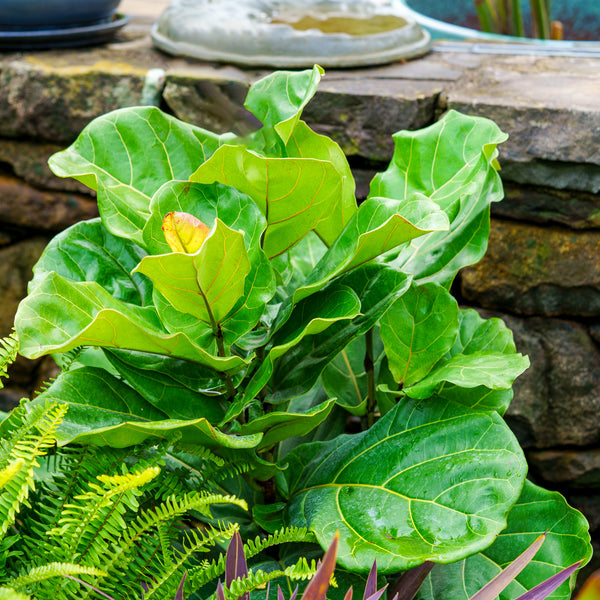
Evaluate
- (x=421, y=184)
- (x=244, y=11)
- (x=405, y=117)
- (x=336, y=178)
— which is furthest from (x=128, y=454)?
(x=244, y=11)

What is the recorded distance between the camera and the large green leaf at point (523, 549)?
89 centimetres

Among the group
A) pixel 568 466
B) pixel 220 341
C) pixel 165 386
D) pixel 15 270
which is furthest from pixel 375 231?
pixel 15 270

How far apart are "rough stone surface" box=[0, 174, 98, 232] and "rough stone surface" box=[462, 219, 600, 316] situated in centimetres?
107

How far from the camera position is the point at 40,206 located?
1932mm

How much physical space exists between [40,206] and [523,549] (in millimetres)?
1582

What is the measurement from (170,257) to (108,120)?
351mm

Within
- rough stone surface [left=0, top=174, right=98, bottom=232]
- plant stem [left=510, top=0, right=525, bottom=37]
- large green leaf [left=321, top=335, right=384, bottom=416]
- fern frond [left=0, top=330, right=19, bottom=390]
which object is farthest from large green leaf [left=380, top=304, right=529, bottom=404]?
plant stem [left=510, top=0, right=525, bottom=37]

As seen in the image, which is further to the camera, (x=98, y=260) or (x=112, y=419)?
(x=98, y=260)

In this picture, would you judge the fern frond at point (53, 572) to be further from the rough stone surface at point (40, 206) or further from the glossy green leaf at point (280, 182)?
the rough stone surface at point (40, 206)

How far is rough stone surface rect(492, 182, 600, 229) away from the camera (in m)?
1.50

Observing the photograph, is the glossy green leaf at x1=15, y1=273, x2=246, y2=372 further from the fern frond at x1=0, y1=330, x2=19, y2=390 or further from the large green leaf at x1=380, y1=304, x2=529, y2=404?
the large green leaf at x1=380, y1=304, x2=529, y2=404

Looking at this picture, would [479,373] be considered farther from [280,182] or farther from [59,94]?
[59,94]

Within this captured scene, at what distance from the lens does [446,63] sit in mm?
1860

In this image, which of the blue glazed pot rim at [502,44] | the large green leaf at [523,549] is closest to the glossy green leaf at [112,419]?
the large green leaf at [523,549]
